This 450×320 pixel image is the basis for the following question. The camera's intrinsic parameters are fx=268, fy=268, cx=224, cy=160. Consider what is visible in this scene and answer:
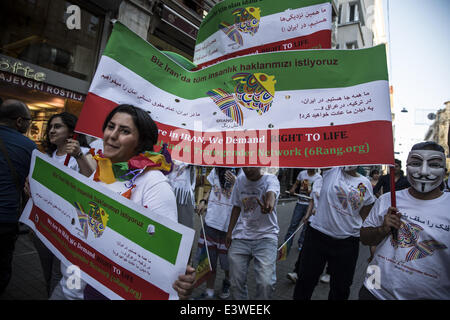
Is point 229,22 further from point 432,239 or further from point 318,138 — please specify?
point 432,239

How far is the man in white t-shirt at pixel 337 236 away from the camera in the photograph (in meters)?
2.94

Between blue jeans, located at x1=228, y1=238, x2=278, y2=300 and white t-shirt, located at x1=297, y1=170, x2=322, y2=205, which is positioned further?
white t-shirt, located at x1=297, y1=170, x2=322, y2=205

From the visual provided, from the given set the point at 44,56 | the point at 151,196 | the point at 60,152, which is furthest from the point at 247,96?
the point at 44,56

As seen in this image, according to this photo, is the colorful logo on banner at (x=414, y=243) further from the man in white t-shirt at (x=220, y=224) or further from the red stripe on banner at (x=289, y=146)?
the man in white t-shirt at (x=220, y=224)

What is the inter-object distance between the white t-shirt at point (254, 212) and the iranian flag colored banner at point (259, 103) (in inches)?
43.9

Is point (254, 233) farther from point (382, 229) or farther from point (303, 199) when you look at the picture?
point (303, 199)

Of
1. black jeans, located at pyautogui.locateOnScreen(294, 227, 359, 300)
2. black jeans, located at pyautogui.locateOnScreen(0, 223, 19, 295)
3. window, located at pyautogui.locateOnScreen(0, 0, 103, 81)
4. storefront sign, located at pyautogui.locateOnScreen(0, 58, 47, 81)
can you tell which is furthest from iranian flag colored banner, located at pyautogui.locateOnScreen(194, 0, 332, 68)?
window, located at pyautogui.locateOnScreen(0, 0, 103, 81)

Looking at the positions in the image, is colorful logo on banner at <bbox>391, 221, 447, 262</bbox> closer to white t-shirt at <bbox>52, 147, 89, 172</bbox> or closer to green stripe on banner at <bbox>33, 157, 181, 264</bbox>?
green stripe on banner at <bbox>33, 157, 181, 264</bbox>

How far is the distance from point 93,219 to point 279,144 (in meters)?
1.36

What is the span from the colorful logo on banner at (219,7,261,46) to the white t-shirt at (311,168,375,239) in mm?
1932

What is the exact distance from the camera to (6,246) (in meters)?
2.61

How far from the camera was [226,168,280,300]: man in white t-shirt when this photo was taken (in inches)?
112
